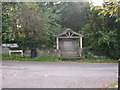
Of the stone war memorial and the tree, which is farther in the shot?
the stone war memorial

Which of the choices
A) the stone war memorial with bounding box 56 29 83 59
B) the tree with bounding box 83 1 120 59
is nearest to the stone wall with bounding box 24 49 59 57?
the stone war memorial with bounding box 56 29 83 59

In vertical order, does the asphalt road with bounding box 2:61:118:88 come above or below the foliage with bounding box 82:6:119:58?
below

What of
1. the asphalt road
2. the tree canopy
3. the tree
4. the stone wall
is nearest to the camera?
the asphalt road

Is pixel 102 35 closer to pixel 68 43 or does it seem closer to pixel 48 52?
pixel 68 43

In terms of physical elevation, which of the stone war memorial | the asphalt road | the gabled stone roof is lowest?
the asphalt road

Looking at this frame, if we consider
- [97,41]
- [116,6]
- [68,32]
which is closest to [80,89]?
[116,6]

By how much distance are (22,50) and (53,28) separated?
172 inches

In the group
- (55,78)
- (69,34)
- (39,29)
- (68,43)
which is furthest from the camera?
(68,43)

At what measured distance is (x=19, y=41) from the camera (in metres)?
15.0

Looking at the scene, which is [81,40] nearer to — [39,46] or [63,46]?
[63,46]

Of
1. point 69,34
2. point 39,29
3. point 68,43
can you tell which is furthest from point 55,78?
point 68,43

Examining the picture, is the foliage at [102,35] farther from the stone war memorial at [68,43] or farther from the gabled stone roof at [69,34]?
the stone war memorial at [68,43]

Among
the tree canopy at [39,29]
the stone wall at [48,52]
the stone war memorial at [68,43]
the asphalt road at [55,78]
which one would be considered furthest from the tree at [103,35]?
the asphalt road at [55,78]

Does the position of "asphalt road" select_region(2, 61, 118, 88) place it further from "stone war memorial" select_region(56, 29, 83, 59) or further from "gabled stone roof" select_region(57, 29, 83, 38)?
"stone war memorial" select_region(56, 29, 83, 59)
